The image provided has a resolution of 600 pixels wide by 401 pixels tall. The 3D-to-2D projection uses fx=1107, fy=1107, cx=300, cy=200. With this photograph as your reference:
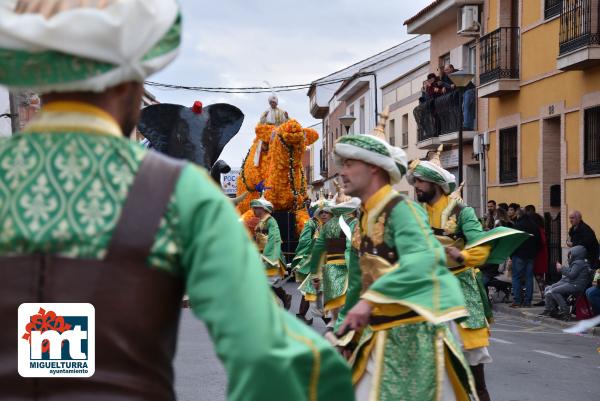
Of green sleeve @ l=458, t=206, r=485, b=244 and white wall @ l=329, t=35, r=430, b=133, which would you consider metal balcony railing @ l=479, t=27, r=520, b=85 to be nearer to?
green sleeve @ l=458, t=206, r=485, b=244

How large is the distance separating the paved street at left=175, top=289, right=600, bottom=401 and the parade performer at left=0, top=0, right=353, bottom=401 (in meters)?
6.80

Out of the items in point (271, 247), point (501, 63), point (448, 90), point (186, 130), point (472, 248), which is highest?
point (501, 63)

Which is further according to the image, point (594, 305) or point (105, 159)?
point (594, 305)

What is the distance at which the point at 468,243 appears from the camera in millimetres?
8164

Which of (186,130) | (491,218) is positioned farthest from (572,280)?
(186,130)

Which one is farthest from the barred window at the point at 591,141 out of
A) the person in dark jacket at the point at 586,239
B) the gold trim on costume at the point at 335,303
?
the gold trim on costume at the point at 335,303

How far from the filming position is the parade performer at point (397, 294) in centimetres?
501

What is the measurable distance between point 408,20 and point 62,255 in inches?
1316

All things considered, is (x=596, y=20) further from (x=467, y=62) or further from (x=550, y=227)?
(x=467, y=62)

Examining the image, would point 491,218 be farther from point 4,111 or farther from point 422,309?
point 422,309

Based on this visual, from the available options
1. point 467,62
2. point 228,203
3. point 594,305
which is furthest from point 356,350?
point 467,62

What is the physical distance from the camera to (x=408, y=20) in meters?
34.9

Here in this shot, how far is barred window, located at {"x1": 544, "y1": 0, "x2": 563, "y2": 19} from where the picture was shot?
77.8ft

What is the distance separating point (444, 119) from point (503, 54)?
5180 millimetres
